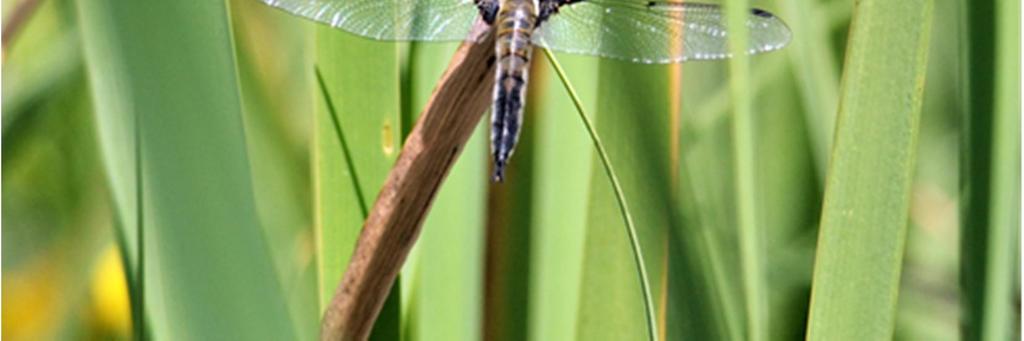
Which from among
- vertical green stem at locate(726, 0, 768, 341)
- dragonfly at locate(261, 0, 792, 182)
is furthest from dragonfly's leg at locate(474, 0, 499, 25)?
vertical green stem at locate(726, 0, 768, 341)

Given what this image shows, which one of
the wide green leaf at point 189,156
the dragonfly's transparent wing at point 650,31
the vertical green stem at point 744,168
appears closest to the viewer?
the wide green leaf at point 189,156

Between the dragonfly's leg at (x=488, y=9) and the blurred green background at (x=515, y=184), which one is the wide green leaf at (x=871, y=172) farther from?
the dragonfly's leg at (x=488, y=9)

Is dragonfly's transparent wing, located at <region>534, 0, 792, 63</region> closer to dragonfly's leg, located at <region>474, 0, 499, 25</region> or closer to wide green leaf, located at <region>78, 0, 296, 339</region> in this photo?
dragonfly's leg, located at <region>474, 0, 499, 25</region>

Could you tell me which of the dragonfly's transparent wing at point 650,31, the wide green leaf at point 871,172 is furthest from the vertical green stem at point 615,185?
the dragonfly's transparent wing at point 650,31

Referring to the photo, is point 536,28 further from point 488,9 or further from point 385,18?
point 385,18

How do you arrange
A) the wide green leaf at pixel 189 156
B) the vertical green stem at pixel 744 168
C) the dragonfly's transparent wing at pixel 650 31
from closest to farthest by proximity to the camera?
the wide green leaf at pixel 189 156 → the vertical green stem at pixel 744 168 → the dragonfly's transparent wing at pixel 650 31

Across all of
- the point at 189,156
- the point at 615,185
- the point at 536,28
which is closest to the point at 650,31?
the point at 536,28
